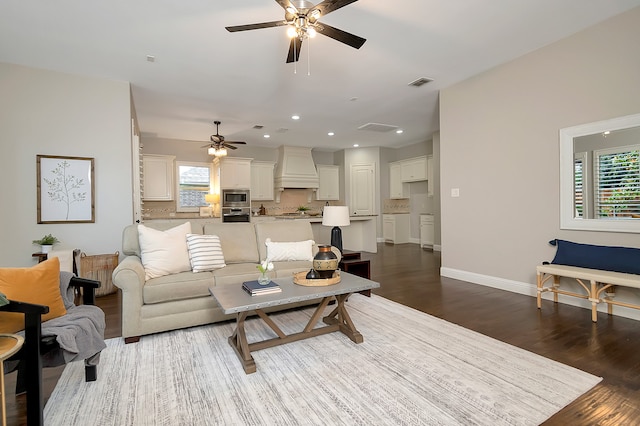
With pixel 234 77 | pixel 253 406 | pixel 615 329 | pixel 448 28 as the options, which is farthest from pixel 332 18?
pixel 615 329

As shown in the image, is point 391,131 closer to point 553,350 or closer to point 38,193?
point 553,350

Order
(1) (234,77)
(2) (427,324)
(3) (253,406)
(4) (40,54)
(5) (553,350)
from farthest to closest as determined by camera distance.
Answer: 1. (1) (234,77)
2. (4) (40,54)
3. (2) (427,324)
4. (5) (553,350)
5. (3) (253,406)

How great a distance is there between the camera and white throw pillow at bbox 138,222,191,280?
2861mm

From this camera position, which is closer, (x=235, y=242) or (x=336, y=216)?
(x=235, y=242)

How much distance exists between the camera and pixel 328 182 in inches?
369

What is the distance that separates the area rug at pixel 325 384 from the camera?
5.30 feet

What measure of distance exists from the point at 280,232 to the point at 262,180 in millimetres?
4755

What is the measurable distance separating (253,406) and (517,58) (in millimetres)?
4608

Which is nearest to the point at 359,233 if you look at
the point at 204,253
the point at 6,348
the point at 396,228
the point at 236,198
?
the point at 396,228

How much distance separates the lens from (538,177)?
3.64 metres

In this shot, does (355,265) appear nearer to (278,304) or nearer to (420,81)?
(278,304)

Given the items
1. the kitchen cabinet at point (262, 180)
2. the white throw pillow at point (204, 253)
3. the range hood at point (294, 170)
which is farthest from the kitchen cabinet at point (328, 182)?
the white throw pillow at point (204, 253)

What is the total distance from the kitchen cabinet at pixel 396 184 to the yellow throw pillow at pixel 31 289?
8.22 metres

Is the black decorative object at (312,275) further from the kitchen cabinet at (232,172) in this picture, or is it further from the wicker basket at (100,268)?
the kitchen cabinet at (232,172)
